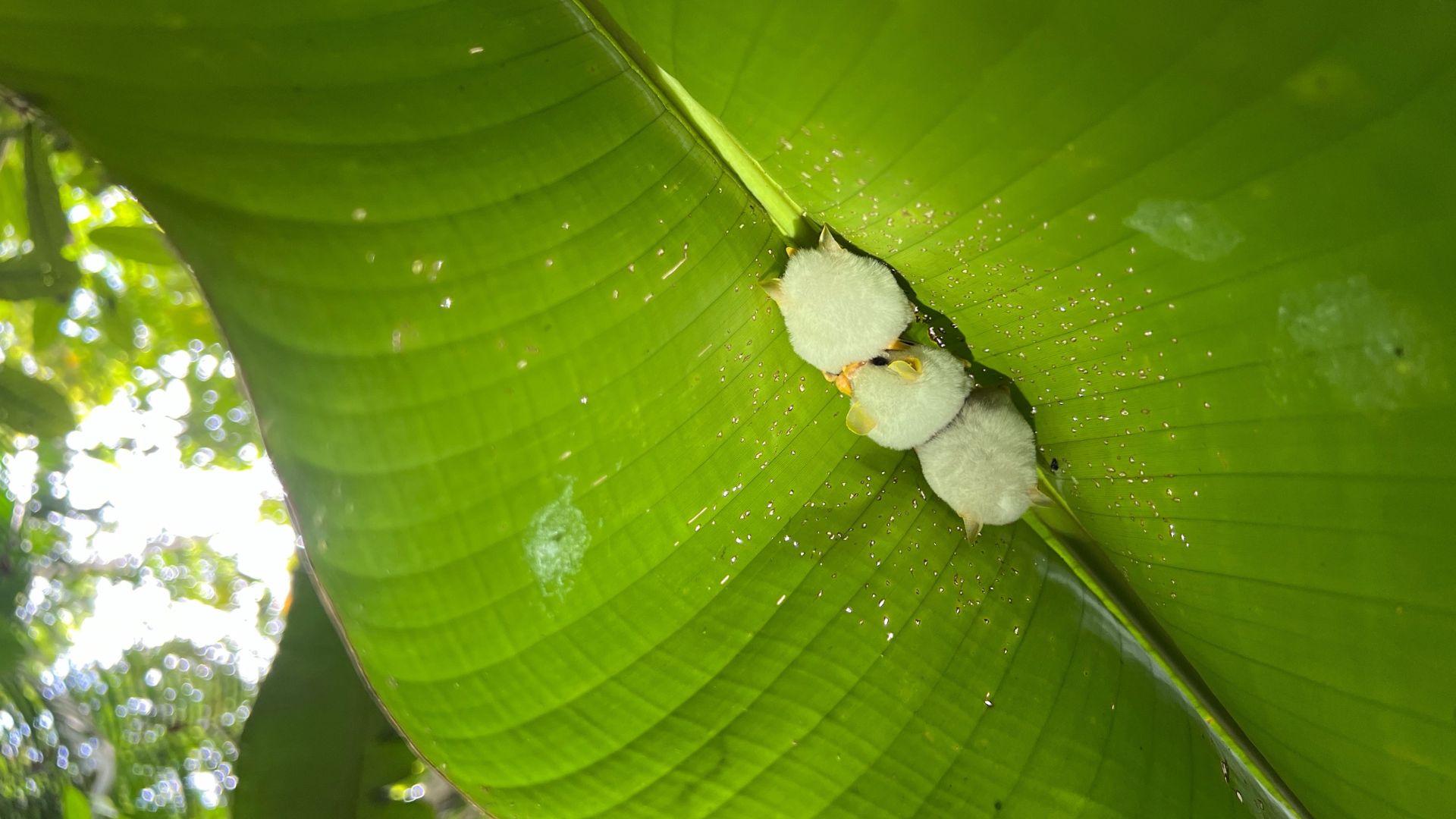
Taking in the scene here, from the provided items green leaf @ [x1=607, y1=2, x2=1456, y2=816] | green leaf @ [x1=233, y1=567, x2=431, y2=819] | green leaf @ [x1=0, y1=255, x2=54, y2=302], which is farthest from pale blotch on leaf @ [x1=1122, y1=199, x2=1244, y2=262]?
green leaf @ [x1=0, y1=255, x2=54, y2=302]

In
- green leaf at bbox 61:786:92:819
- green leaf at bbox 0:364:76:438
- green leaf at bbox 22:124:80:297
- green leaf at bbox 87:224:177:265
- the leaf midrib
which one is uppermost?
green leaf at bbox 87:224:177:265

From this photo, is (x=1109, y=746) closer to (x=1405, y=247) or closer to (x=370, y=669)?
(x=1405, y=247)

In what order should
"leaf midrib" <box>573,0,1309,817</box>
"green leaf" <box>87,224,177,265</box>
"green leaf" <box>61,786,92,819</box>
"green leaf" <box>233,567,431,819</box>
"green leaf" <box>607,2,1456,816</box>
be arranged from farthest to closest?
1. "green leaf" <box>87,224,177,265</box>
2. "green leaf" <box>61,786,92,819</box>
3. "green leaf" <box>233,567,431,819</box>
4. "leaf midrib" <box>573,0,1309,817</box>
5. "green leaf" <box>607,2,1456,816</box>

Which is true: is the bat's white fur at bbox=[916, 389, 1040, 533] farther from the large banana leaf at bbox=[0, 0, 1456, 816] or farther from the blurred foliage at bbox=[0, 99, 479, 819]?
the blurred foliage at bbox=[0, 99, 479, 819]

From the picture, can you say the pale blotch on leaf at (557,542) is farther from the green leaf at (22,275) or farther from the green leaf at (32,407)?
the green leaf at (32,407)

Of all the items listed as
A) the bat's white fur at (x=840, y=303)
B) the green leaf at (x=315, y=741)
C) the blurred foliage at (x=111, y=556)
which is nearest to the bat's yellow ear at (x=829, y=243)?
the bat's white fur at (x=840, y=303)

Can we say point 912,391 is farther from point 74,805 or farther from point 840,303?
point 74,805
